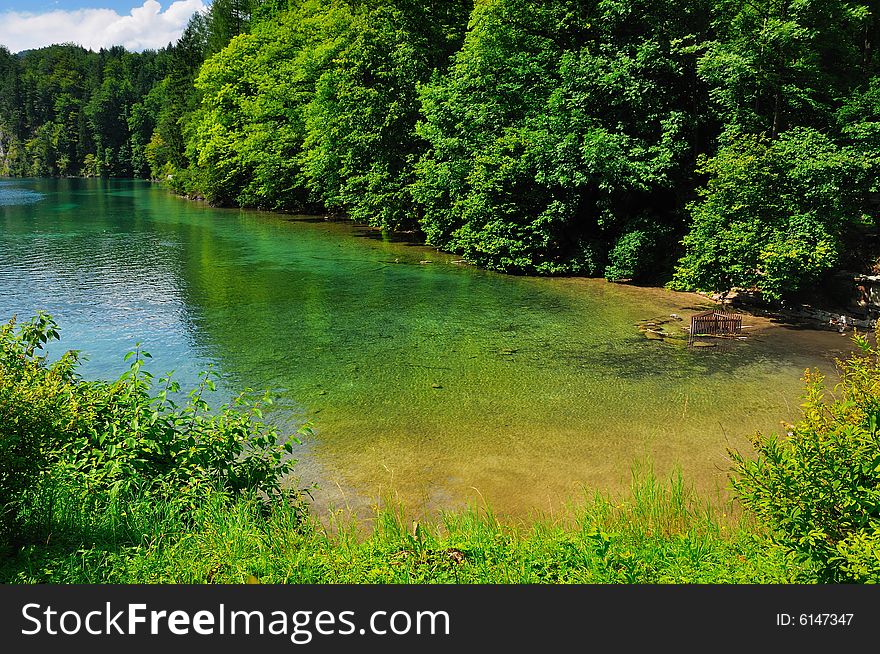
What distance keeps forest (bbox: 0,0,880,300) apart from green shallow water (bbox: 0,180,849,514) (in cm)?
211

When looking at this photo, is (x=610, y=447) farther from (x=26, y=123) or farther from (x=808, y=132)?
(x=26, y=123)

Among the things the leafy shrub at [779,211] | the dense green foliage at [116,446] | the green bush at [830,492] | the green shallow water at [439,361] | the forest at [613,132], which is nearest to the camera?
the green bush at [830,492]

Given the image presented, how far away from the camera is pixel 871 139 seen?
58.4 ft

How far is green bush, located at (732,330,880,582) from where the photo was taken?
4379mm

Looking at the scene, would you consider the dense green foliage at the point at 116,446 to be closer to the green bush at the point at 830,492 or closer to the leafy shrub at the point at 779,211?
the green bush at the point at 830,492

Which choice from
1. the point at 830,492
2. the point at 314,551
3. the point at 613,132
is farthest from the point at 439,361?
the point at 613,132

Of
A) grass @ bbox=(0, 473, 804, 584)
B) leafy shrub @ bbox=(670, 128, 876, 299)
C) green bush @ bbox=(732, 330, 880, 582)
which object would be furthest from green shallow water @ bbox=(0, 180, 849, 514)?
green bush @ bbox=(732, 330, 880, 582)

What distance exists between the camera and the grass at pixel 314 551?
488cm

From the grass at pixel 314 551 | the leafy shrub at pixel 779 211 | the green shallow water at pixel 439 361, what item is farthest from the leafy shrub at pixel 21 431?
the leafy shrub at pixel 779 211

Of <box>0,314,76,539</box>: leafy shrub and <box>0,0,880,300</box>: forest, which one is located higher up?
<box>0,0,880,300</box>: forest

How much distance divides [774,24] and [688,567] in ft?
58.1

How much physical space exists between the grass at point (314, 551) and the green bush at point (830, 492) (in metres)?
0.27

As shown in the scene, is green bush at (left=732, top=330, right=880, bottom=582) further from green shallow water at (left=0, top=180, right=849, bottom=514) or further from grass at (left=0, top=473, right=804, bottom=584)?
green shallow water at (left=0, top=180, right=849, bottom=514)

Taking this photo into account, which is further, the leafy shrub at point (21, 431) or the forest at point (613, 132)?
the forest at point (613, 132)
